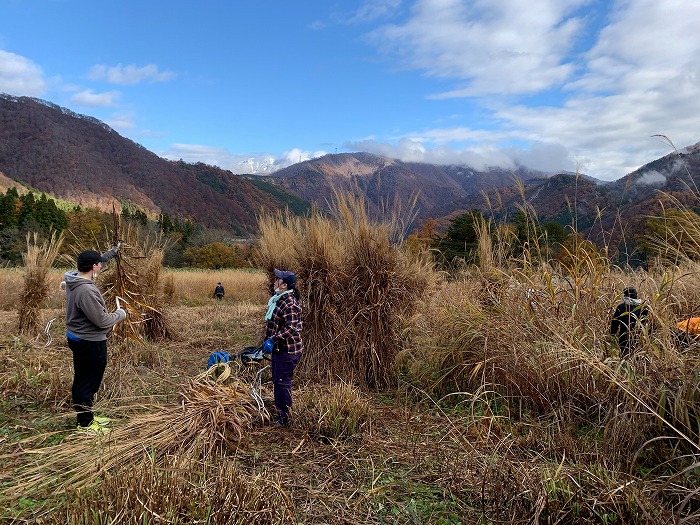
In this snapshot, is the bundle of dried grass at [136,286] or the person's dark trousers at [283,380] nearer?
the person's dark trousers at [283,380]

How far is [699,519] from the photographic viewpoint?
1.99 metres

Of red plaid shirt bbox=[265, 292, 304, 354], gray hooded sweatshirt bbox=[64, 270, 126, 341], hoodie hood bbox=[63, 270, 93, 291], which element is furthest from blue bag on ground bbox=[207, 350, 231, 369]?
hoodie hood bbox=[63, 270, 93, 291]

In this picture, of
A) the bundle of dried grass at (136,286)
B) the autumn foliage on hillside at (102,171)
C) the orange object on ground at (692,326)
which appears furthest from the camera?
the autumn foliage on hillside at (102,171)

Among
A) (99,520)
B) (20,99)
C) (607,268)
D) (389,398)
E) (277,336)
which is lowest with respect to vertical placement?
(389,398)

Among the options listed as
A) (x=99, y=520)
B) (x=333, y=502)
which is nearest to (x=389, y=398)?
(x=333, y=502)

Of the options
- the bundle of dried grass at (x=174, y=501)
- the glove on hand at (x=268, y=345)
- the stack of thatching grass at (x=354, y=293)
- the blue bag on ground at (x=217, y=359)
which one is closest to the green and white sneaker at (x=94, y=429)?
the bundle of dried grass at (x=174, y=501)

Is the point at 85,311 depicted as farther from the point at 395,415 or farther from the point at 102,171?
the point at 102,171

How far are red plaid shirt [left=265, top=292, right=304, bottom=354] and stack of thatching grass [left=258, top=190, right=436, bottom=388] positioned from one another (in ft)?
3.62

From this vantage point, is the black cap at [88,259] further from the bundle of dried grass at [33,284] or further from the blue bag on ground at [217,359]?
the bundle of dried grass at [33,284]

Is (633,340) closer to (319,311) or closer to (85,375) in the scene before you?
(319,311)

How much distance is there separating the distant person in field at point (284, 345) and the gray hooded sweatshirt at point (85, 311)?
149cm

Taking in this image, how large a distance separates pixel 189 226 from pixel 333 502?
57989 mm

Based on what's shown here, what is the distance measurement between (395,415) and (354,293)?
1.61 meters

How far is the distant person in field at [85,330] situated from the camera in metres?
3.70
